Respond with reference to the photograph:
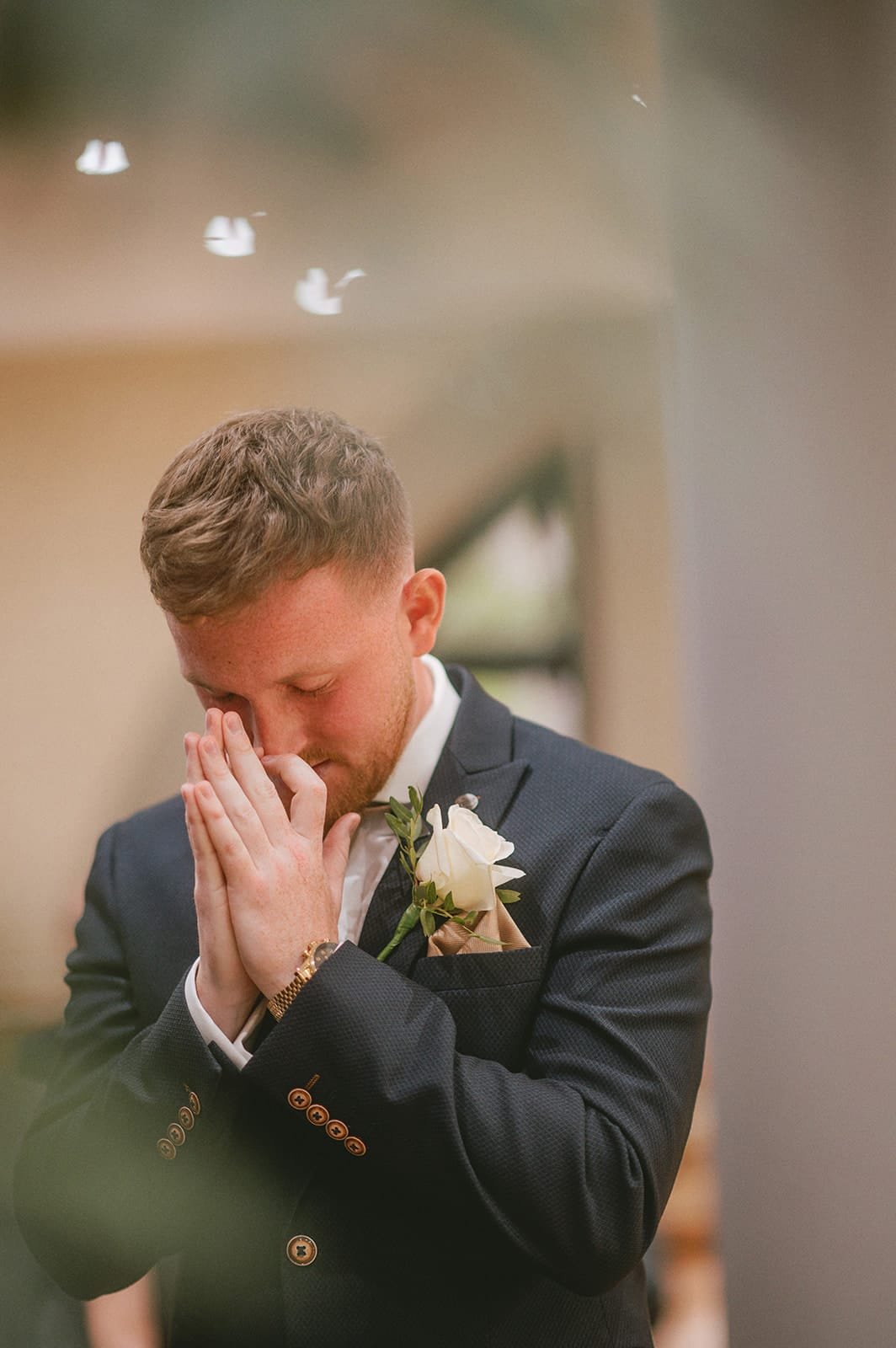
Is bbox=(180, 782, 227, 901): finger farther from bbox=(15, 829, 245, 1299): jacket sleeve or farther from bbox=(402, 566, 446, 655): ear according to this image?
bbox=(402, 566, 446, 655): ear

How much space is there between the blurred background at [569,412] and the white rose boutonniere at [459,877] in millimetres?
409

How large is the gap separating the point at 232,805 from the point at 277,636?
15cm

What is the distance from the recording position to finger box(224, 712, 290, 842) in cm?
96

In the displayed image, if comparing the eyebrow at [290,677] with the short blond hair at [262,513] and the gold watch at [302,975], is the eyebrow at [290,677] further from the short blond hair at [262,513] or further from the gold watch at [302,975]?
Result: the gold watch at [302,975]

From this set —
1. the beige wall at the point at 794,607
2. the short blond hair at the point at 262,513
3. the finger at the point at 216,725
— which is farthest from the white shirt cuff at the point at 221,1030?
the beige wall at the point at 794,607

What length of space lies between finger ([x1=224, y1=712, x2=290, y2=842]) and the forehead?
2.6 inches

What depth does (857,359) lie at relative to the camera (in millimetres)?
1281

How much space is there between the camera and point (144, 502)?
51.0 inches

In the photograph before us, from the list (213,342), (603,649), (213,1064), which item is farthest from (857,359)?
(213,1064)

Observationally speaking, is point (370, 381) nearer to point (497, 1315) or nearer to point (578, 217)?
point (578, 217)

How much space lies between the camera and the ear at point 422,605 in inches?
43.4

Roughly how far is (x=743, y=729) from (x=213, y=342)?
2.51ft

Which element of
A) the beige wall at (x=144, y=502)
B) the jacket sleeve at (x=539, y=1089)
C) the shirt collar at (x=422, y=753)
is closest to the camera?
the jacket sleeve at (x=539, y=1089)

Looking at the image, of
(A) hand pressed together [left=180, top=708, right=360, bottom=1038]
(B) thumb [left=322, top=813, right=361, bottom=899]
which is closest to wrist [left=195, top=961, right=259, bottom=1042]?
(A) hand pressed together [left=180, top=708, right=360, bottom=1038]
